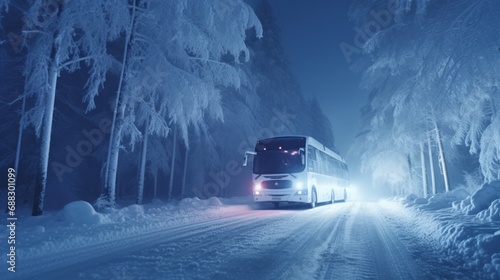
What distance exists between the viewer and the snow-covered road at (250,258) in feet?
12.9

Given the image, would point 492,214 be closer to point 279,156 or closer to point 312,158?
point 312,158

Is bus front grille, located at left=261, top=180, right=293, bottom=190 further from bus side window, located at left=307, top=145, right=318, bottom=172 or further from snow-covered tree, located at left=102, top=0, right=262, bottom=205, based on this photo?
snow-covered tree, located at left=102, top=0, right=262, bottom=205

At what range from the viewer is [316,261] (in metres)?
4.54

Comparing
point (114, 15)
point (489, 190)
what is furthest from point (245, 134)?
point (489, 190)

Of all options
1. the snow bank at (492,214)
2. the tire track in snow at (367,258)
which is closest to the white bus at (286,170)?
the tire track in snow at (367,258)

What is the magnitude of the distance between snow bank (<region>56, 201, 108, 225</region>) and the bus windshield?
8710 millimetres

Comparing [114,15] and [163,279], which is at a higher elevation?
[114,15]

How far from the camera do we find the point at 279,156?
15.2 metres

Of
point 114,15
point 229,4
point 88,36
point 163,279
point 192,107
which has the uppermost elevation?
point 229,4

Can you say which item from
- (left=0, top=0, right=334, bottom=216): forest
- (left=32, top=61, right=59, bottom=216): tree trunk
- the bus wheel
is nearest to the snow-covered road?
(left=32, top=61, right=59, bottom=216): tree trunk

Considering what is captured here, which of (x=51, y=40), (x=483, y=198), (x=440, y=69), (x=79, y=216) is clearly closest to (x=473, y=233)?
(x=483, y=198)

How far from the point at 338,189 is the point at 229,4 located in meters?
17.2

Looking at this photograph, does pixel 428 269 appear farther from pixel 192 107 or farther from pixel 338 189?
pixel 338 189

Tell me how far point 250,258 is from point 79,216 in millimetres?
5754
